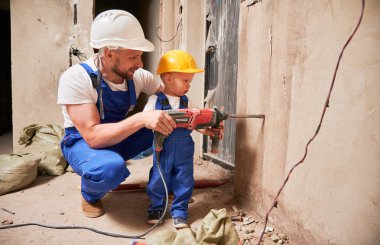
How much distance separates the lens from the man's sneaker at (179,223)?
5.71ft

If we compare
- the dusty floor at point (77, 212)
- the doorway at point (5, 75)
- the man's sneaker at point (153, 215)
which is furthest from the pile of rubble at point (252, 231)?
the doorway at point (5, 75)

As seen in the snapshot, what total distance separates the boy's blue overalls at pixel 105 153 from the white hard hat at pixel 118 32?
24 centimetres

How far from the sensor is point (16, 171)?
238 centimetres

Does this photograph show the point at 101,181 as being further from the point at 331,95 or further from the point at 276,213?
the point at 331,95

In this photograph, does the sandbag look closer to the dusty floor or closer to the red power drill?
the dusty floor

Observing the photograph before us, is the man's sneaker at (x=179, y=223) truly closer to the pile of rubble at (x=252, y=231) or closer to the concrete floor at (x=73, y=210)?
the concrete floor at (x=73, y=210)

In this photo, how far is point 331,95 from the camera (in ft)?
4.05

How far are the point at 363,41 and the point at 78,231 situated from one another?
1855 millimetres

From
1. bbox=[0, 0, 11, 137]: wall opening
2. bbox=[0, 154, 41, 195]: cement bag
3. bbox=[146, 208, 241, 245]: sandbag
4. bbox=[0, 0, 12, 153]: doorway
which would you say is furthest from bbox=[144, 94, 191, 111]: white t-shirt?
bbox=[0, 0, 11, 137]: wall opening

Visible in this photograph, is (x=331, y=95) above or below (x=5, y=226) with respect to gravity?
above

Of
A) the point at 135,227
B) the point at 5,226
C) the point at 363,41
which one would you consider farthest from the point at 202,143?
the point at 363,41

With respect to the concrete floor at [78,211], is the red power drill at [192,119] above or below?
above

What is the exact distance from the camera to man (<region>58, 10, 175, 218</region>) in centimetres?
175

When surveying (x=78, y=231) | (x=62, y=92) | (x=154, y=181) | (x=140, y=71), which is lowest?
(x=78, y=231)
